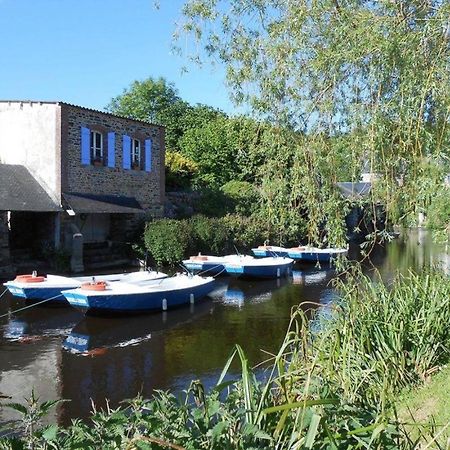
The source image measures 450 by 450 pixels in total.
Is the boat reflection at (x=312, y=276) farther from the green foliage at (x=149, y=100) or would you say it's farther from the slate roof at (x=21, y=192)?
the green foliage at (x=149, y=100)

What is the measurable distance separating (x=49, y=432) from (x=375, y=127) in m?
4.30

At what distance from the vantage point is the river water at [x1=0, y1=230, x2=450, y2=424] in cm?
844

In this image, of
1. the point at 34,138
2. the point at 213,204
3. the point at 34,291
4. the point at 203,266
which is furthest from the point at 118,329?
the point at 213,204

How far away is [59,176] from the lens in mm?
19578

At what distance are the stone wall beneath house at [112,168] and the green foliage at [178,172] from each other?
4.88 m

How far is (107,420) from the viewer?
255 centimetres

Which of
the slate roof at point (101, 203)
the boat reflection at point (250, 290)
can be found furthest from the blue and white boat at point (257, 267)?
the slate roof at point (101, 203)

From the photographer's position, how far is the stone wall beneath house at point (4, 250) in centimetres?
1817

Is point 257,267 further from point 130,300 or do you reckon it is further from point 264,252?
point 130,300

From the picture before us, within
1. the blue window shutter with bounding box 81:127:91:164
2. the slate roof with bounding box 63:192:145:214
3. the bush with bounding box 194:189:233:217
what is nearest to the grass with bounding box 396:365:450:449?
the slate roof with bounding box 63:192:145:214

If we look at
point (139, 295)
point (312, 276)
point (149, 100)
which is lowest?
point (312, 276)

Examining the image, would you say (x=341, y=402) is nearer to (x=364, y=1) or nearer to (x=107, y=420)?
(x=107, y=420)

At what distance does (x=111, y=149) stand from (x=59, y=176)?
113 inches

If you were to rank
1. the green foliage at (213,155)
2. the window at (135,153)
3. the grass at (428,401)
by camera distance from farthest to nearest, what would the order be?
the green foliage at (213,155)
the window at (135,153)
the grass at (428,401)
